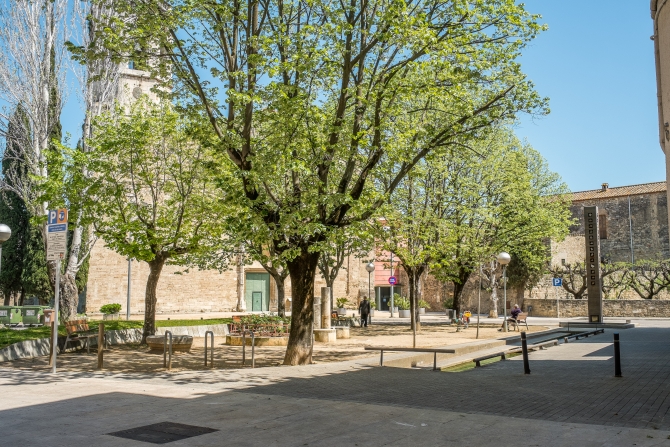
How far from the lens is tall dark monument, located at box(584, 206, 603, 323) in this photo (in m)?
29.2

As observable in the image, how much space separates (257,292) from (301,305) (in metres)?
32.3

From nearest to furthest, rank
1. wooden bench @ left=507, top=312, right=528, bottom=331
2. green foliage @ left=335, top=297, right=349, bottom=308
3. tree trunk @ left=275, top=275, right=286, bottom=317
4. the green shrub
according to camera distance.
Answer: tree trunk @ left=275, top=275, right=286, bottom=317 → wooden bench @ left=507, top=312, right=528, bottom=331 → the green shrub → green foliage @ left=335, top=297, right=349, bottom=308

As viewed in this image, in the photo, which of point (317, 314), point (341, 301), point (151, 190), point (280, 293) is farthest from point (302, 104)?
point (341, 301)

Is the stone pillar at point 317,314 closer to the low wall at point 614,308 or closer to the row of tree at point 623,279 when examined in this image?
the low wall at point 614,308

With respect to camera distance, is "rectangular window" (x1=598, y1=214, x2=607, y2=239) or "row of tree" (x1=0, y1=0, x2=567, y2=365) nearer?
"row of tree" (x1=0, y1=0, x2=567, y2=365)

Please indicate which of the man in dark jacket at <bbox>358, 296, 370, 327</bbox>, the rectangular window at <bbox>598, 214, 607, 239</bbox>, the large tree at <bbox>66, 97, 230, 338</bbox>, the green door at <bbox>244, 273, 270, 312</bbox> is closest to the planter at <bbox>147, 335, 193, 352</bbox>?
the large tree at <bbox>66, 97, 230, 338</bbox>

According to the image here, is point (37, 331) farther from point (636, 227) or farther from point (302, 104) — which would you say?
point (636, 227)

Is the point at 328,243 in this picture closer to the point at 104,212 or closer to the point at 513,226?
the point at 104,212

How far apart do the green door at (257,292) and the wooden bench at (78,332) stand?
1034 inches

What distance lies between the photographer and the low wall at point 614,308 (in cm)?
3988

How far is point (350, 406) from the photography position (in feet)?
26.5

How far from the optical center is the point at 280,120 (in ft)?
39.9

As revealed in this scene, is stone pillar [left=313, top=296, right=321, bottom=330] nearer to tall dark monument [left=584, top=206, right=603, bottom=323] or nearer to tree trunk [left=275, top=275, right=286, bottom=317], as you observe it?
tree trunk [left=275, top=275, right=286, bottom=317]

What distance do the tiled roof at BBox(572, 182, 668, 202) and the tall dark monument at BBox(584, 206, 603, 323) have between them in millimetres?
26370
